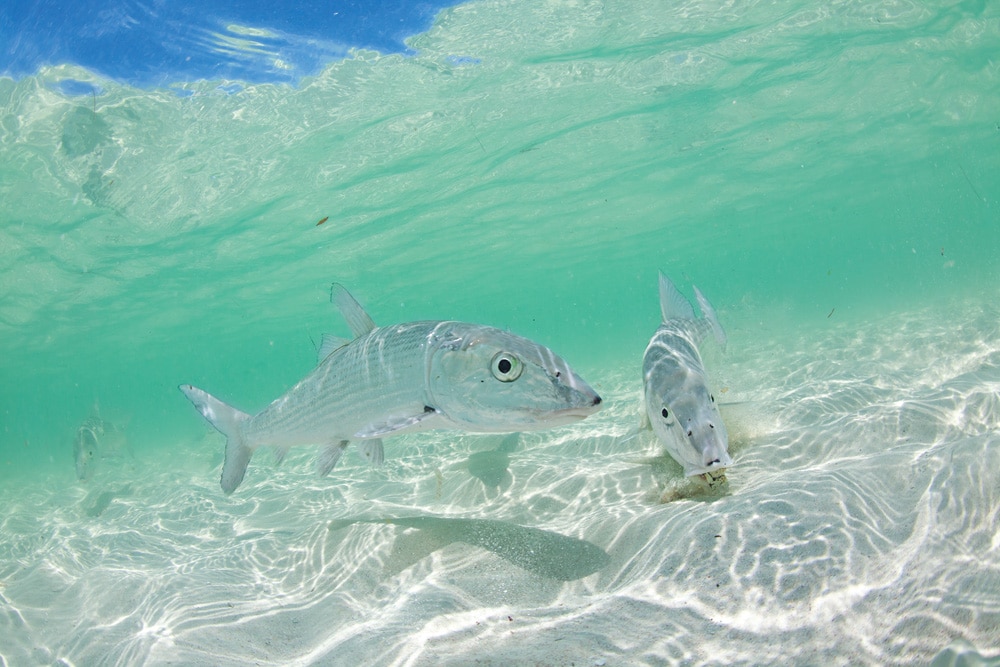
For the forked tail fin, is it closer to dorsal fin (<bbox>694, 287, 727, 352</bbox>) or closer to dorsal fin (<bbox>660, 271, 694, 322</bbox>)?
dorsal fin (<bbox>660, 271, 694, 322</bbox>)

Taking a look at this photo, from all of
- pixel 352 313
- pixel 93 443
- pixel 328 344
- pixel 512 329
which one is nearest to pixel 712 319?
pixel 352 313

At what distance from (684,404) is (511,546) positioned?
1.69 m

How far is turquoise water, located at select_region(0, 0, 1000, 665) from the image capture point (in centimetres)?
288

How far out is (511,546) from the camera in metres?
4.01

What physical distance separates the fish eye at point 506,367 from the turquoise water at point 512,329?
4.43 ft

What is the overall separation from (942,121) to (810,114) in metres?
10.7

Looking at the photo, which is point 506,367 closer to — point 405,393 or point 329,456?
point 405,393

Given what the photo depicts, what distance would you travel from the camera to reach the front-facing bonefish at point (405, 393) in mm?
2941

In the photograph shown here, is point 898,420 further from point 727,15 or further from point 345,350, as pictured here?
point 727,15

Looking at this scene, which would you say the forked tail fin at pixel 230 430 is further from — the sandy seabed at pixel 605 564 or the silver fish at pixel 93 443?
the silver fish at pixel 93 443

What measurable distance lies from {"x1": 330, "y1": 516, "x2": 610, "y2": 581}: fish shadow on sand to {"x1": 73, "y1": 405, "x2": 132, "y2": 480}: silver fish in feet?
34.5

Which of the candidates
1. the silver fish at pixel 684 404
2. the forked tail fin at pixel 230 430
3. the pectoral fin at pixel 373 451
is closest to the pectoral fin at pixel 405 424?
the pectoral fin at pixel 373 451

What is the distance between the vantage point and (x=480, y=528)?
14.6ft

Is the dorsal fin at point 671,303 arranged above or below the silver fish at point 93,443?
above
